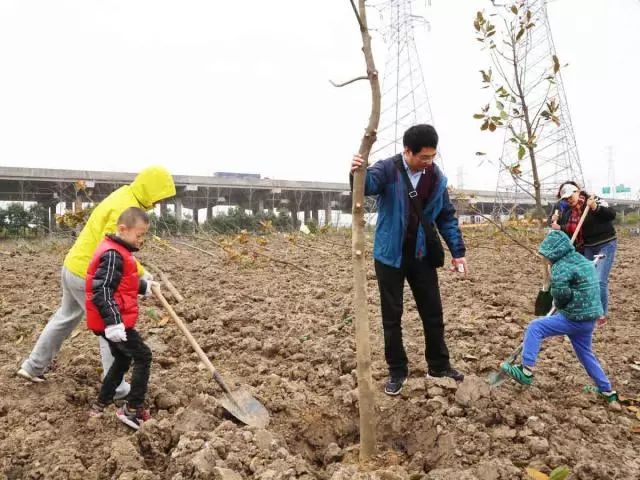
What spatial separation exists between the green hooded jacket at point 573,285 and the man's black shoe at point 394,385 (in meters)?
1.04

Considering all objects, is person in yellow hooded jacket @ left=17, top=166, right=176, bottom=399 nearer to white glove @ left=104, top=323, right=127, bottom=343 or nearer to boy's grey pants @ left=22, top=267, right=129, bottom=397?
boy's grey pants @ left=22, top=267, right=129, bottom=397

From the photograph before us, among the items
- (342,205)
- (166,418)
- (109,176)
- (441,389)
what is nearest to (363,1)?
(441,389)

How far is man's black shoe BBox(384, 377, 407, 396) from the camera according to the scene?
2.85m

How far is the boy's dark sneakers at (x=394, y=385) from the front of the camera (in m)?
2.85

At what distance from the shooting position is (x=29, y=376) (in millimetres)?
3004

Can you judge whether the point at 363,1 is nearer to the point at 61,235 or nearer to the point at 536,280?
the point at 536,280

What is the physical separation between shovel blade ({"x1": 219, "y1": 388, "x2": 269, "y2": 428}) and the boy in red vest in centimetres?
45

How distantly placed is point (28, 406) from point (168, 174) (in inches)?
60.5

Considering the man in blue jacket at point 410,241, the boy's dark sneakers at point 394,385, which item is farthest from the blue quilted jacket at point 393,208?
the boy's dark sneakers at point 394,385

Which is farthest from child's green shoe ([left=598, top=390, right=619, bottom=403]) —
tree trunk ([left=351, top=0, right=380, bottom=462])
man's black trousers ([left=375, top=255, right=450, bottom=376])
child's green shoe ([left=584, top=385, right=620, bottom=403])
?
tree trunk ([left=351, top=0, right=380, bottom=462])

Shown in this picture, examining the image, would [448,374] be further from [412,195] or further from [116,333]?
[116,333]

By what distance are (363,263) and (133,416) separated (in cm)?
156

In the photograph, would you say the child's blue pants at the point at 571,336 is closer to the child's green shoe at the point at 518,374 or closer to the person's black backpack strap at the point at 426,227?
the child's green shoe at the point at 518,374

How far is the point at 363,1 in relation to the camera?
2008 mm
